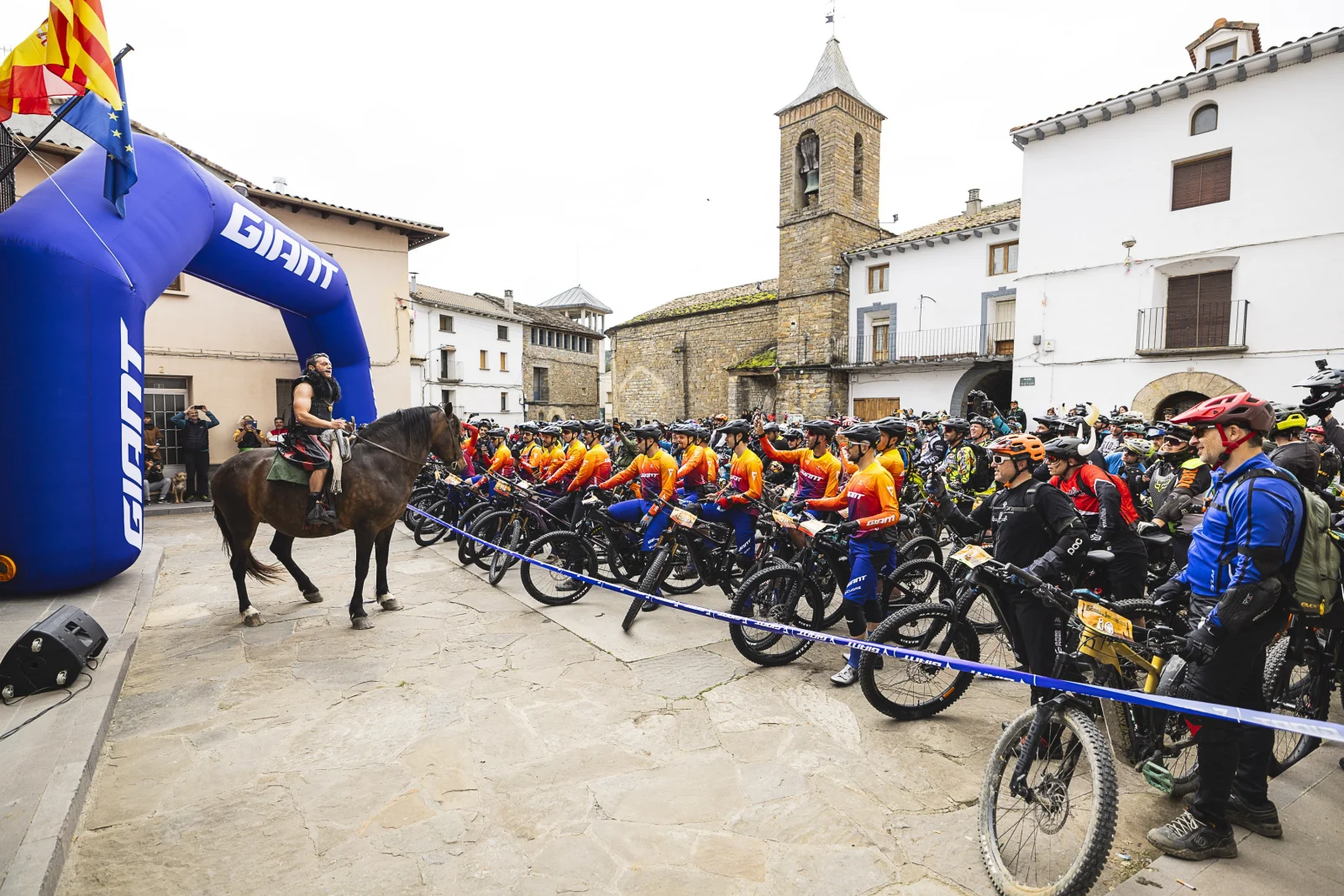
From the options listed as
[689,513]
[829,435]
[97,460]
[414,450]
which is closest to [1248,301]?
[829,435]

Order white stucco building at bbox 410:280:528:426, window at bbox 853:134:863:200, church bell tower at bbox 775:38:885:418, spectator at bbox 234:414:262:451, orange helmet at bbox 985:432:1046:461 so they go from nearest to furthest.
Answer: orange helmet at bbox 985:432:1046:461 → spectator at bbox 234:414:262:451 → church bell tower at bbox 775:38:885:418 → window at bbox 853:134:863:200 → white stucco building at bbox 410:280:528:426

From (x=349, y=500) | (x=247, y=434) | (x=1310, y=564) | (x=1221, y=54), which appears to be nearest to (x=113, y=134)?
(x=349, y=500)

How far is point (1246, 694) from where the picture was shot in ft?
9.20

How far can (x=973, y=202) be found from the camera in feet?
87.7

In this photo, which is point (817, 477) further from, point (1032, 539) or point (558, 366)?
point (558, 366)

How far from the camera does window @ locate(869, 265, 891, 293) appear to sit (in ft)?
82.4

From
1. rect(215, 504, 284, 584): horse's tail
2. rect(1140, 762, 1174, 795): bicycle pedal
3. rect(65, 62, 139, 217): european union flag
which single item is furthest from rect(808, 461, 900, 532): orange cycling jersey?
rect(65, 62, 139, 217): european union flag

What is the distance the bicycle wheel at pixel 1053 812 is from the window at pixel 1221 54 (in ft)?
66.6

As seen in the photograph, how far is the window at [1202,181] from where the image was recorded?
15398 mm

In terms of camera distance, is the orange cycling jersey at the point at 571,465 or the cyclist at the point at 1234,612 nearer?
the cyclist at the point at 1234,612

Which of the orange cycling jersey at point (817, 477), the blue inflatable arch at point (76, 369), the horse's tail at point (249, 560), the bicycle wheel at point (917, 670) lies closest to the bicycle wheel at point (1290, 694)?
the bicycle wheel at point (917, 670)

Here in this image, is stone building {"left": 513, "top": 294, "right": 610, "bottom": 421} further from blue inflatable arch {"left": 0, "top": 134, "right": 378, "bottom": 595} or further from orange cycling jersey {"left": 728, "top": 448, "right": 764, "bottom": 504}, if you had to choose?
orange cycling jersey {"left": 728, "top": 448, "right": 764, "bottom": 504}

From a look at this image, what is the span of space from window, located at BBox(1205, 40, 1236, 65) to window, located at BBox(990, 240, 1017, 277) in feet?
20.6

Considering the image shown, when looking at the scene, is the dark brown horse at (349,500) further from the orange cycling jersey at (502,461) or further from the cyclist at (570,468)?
the orange cycling jersey at (502,461)
